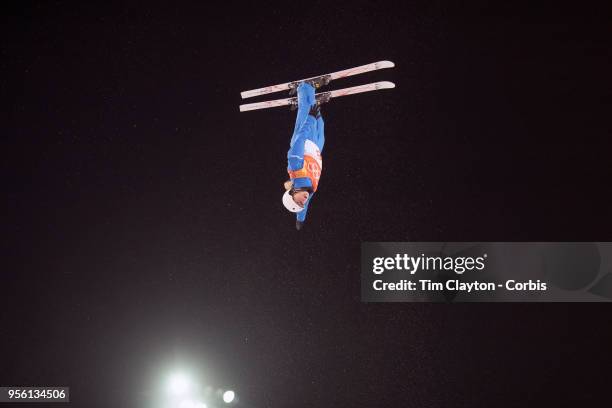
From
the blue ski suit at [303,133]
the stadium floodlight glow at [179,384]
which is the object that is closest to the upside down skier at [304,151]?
the blue ski suit at [303,133]

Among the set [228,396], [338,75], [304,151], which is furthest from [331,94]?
[228,396]

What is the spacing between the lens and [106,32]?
562 cm

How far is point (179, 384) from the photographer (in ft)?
17.9

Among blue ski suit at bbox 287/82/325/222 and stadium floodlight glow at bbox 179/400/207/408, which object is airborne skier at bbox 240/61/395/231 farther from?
stadium floodlight glow at bbox 179/400/207/408

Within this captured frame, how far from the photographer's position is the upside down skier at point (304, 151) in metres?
4.66

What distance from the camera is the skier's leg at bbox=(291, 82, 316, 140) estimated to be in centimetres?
477

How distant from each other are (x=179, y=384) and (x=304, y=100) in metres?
2.46

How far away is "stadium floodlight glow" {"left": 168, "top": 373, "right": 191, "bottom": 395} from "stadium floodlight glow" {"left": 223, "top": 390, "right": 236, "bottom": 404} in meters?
0.30

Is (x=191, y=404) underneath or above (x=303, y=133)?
underneath

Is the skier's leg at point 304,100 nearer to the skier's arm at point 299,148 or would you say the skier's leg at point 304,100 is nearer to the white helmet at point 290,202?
the skier's arm at point 299,148

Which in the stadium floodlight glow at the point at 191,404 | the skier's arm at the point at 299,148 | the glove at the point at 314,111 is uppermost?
the glove at the point at 314,111

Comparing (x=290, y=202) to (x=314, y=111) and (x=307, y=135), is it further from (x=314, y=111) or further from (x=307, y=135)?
(x=314, y=111)

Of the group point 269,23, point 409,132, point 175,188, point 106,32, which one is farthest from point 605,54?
point 106,32

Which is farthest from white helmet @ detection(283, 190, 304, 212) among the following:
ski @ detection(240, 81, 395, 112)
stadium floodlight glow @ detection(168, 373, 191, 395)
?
stadium floodlight glow @ detection(168, 373, 191, 395)
